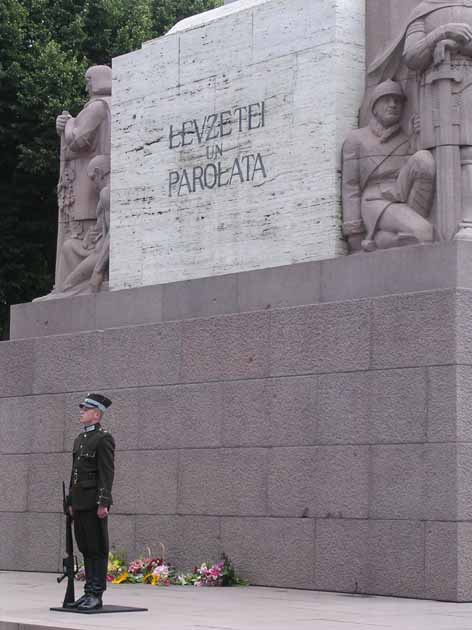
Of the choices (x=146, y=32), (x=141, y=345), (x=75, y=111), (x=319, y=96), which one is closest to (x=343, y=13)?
(x=319, y=96)

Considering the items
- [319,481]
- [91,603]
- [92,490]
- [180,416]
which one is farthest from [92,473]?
[180,416]

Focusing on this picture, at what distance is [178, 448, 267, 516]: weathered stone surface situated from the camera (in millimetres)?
13664

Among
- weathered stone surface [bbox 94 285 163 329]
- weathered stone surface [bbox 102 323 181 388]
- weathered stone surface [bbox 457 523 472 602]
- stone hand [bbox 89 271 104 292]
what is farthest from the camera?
stone hand [bbox 89 271 104 292]

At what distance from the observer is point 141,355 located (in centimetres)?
1503

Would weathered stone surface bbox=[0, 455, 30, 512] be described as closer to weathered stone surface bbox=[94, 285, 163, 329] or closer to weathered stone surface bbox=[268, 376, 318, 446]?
weathered stone surface bbox=[94, 285, 163, 329]

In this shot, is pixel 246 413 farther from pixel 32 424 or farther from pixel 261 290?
pixel 32 424

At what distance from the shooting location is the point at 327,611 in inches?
444

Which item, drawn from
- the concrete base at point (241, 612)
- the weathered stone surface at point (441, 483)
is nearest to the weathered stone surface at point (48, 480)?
the concrete base at point (241, 612)

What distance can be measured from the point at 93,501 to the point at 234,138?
186 inches

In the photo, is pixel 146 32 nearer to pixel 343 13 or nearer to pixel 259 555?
pixel 343 13

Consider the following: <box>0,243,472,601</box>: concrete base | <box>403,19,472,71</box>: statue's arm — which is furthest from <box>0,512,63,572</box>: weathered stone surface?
<box>403,19,472,71</box>: statue's arm

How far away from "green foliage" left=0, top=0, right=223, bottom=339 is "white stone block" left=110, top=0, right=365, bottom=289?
9225 millimetres

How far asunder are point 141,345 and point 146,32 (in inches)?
561

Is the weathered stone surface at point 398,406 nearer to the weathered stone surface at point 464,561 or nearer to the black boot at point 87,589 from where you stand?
the weathered stone surface at point 464,561
